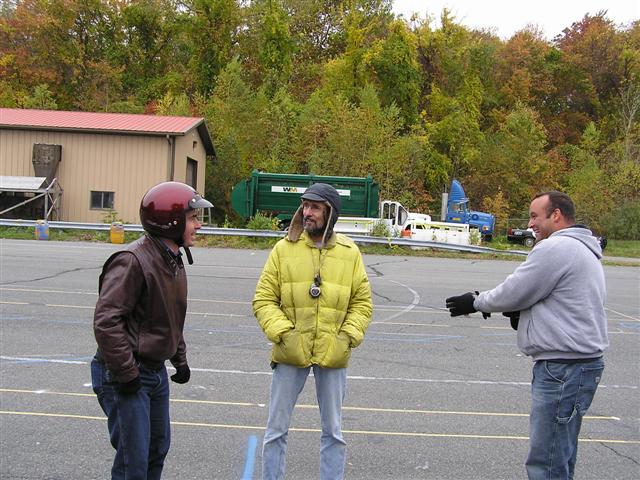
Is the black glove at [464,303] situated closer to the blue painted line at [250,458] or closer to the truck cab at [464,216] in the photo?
the blue painted line at [250,458]

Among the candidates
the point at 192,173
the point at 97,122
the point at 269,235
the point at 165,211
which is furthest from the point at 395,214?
the point at 165,211

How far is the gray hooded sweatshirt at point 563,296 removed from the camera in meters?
3.69

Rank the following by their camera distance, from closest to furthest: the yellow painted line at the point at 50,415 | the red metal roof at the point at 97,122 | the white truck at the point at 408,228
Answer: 1. the yellow painted line at the point at 50,415
2. the white truck at the point at 408,228
3. the red metal roof at the point at 97,122

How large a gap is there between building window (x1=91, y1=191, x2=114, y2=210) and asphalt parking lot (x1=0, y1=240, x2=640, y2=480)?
18.7 meters

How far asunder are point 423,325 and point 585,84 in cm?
5198

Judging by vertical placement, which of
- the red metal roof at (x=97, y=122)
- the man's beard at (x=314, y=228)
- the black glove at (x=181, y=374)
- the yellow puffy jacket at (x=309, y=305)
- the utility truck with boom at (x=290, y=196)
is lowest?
the black glove at (x=181, y=374)

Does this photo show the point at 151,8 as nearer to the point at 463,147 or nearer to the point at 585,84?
the point at 463,147

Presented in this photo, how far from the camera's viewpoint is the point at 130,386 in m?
3.25

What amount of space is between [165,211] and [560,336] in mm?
2295

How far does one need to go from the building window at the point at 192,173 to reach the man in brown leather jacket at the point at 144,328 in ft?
96.7

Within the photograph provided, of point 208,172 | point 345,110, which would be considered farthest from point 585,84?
point 208,172

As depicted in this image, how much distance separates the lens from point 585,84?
55.8 metres

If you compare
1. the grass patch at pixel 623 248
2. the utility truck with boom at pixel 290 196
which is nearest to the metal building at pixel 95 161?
the utility truck with boom at pixel 290 196

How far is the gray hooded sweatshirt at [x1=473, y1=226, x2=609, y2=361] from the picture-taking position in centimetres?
369
